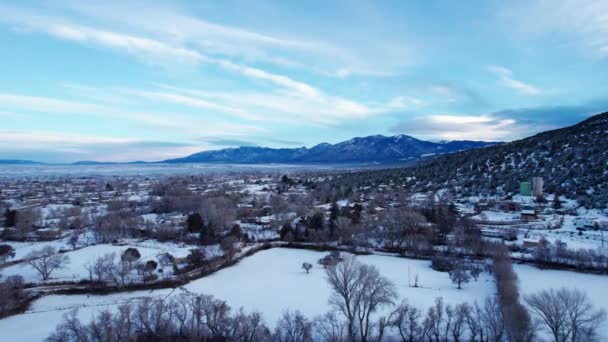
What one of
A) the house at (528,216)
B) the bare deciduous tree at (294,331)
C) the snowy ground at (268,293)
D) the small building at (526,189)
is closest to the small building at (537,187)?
the small building at (526,189)

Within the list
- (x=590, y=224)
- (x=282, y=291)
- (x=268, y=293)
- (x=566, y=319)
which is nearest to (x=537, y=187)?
(x=590, y=224)

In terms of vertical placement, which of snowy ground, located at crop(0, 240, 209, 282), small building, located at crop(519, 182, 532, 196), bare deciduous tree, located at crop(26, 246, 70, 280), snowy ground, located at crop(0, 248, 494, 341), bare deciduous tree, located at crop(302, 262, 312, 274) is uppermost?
small building, located at crop(519, 182, 532, 196)

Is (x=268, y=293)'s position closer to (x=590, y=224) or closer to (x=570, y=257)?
(x=570, y=257)

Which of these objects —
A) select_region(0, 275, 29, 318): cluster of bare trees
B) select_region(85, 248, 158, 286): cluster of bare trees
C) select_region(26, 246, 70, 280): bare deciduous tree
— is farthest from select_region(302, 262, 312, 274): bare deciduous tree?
select_region(0, 275, 29, 318): cluster of bare trees

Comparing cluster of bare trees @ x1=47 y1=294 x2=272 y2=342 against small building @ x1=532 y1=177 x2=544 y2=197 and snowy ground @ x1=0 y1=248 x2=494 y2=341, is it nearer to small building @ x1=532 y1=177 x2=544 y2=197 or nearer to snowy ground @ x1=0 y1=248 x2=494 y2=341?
snowy ground @ x1=0 y1=248 x2=494 y2=341

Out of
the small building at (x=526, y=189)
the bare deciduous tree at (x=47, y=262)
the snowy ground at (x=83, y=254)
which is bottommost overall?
the snowy ground at (x=83, y=254)

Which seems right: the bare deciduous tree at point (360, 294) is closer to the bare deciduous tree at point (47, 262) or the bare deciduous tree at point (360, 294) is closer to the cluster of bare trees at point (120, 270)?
the cluster of bare trees at point (120, 270)

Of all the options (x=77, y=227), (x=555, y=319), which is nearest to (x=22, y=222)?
(x=77, y=227)

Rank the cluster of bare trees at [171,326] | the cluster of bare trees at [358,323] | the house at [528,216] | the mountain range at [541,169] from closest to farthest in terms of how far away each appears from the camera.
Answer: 1. the cluster of bare trees at [358,323]
2. the cluster of bare trees at [171,326]
3. the house at [528,216]
4. the mountain range at [541,169]
